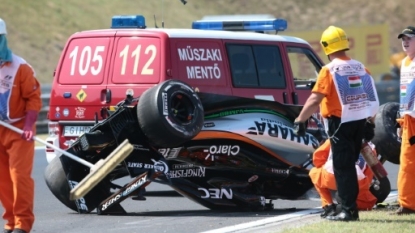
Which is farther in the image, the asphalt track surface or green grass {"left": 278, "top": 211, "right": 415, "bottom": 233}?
the asphalt track surface

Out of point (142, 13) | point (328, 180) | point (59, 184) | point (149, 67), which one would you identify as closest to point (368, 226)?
point (328, 180)

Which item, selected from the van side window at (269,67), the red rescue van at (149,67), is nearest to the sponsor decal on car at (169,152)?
the red rescue van at (149,67)

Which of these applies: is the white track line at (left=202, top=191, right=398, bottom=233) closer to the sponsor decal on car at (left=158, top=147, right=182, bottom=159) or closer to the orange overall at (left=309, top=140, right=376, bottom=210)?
the orange overall at (left=309, top=140, right=376, bottom=210)

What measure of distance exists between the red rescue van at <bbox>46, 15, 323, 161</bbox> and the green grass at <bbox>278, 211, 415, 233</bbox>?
2.97 m

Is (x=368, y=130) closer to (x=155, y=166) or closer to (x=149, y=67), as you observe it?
(x=155, y=166)

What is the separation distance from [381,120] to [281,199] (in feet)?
4.89

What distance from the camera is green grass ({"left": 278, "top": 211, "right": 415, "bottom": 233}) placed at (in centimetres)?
866

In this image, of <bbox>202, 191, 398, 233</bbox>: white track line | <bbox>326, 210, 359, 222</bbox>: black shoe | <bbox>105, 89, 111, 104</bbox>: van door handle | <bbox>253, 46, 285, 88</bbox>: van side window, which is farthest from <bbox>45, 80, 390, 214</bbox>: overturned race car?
<bbox>326, 210, 359, 222</bbox>: black shoe

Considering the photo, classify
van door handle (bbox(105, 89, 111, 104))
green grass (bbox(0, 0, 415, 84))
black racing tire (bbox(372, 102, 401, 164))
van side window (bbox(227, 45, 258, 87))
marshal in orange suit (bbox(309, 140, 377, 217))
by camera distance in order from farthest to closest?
green grass (bbox(0, 0, 415, 84)) < van side window (bbox(227, 45, 258, 87)) < van door handle (bbox(105, 89, 111, 104)) < black racing tire (bbox(372, 102, 401, 164)) < marshal in orange suit (bbox(309, 140, 377, 217))

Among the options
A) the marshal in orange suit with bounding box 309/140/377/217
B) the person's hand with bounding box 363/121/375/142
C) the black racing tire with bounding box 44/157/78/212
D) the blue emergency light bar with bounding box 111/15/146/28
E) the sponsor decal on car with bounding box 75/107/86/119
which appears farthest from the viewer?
the blue emergency light bar with bounding box 111/15/146/28

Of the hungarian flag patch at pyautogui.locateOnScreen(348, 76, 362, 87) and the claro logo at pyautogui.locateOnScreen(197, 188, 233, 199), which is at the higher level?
the hungarian flag patch at pyautogui.locateOnScreen(348, 76, 362, 87)

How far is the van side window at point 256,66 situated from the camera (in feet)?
41.0

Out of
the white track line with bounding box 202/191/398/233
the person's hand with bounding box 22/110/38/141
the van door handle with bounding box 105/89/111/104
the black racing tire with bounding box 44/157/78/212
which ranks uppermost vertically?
the van door handle with bounding box 105/89/111/104

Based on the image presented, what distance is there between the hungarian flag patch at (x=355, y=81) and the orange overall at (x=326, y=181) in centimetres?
74
